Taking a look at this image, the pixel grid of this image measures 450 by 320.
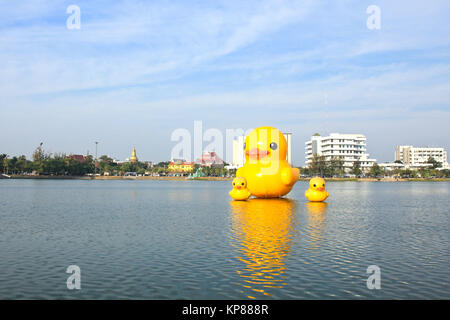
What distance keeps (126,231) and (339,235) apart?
9.17 metres

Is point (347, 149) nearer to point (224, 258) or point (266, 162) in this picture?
point (266, 162)

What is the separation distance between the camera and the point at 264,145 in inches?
1251

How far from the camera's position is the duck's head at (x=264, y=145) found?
3180 cm

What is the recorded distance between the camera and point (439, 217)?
987 inches

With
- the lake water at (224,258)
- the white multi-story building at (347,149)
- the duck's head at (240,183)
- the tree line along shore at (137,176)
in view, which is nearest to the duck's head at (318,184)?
the duck's head at (240,183)

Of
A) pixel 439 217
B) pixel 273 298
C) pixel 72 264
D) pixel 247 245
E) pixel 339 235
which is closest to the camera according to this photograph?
pixel 273 298

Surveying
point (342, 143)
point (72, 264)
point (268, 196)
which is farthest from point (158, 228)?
point (342, 143)

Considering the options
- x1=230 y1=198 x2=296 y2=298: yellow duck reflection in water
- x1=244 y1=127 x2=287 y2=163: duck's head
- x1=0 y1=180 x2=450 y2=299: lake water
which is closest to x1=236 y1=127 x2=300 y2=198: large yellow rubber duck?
x1=244 y1=127 x2=287 y2=163: duck's head

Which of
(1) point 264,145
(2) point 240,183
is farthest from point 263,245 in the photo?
(2) point 240,183

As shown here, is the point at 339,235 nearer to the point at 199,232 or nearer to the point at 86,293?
the point at 199,232

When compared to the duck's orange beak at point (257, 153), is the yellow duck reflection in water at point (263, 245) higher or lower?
lower

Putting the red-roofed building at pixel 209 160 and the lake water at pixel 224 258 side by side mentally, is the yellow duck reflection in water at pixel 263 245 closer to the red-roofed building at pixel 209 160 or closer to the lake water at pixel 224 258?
the lake water at pixel 224 258

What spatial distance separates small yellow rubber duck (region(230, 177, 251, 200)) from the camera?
32713 millimetres

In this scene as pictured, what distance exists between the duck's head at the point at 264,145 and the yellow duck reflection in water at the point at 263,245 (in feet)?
23.8
